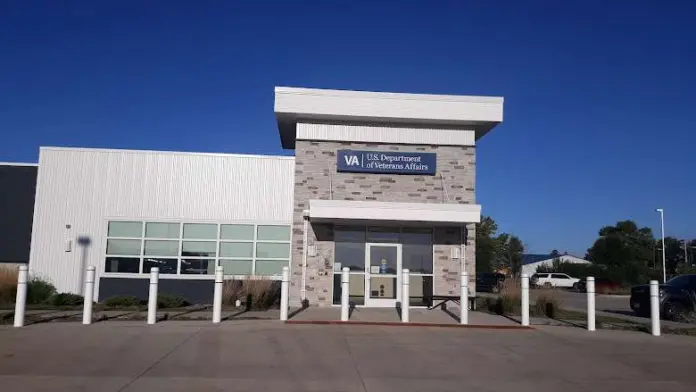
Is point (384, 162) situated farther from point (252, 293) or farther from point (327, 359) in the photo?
point (327, 359)

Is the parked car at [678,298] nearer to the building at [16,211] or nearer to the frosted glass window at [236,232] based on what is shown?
the frosted glass window at [236,232]

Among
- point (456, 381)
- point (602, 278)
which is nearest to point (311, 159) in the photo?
point (456, 381)

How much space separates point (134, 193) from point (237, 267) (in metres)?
4.30

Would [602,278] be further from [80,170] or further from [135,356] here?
[135,356]

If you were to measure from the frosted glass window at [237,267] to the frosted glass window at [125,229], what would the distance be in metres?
2.98

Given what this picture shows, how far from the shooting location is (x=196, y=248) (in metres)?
21.2

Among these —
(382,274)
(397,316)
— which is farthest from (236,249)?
(397,316)

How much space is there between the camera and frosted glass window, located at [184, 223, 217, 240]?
2123cm

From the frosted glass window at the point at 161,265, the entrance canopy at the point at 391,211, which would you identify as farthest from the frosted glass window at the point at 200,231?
the entrance canopy at the point at 391,211

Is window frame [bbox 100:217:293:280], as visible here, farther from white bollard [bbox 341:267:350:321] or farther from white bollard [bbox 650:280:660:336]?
white bollard [bbox 650:280:660:336]

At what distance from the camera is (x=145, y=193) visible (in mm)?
21172

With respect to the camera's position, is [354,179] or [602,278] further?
[602,278]

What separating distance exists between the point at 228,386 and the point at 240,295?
1101 centimetres

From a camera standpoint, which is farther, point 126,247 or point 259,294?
point 126,247
